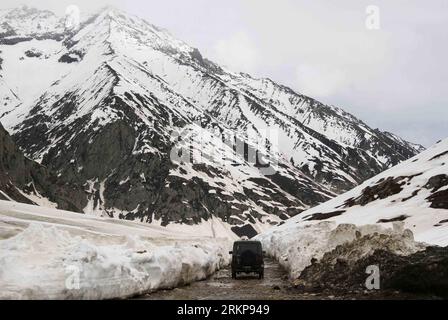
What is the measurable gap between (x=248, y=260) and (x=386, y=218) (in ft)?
182

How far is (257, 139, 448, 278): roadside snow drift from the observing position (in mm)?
32547

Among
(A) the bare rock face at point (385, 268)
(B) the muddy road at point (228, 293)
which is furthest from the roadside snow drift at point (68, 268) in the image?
(A) the bare rock face at point (385, 268)

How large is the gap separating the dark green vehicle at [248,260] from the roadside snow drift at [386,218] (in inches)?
78.0

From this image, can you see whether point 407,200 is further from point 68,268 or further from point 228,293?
point 68,268

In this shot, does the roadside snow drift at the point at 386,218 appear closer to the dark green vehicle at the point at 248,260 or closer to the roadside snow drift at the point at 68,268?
the dark green vehicle at the point at 248,260

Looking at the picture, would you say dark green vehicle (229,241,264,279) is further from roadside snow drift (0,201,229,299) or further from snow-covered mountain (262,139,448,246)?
snow-covered mountain (262,139,448,246)

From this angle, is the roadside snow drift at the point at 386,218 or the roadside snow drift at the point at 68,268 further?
the roadside snow drift at the point at 386,218

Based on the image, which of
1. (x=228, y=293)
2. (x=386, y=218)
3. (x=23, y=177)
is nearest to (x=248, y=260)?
(x=228, y=293)

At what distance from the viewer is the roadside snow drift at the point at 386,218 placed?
32547mm

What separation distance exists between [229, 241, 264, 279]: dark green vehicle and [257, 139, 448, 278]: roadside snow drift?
1.98 m

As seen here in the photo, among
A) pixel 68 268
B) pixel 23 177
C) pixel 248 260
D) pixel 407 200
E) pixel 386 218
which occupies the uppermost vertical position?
pixel 23 177

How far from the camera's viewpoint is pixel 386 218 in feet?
276

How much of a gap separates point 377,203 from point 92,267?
305 feet
